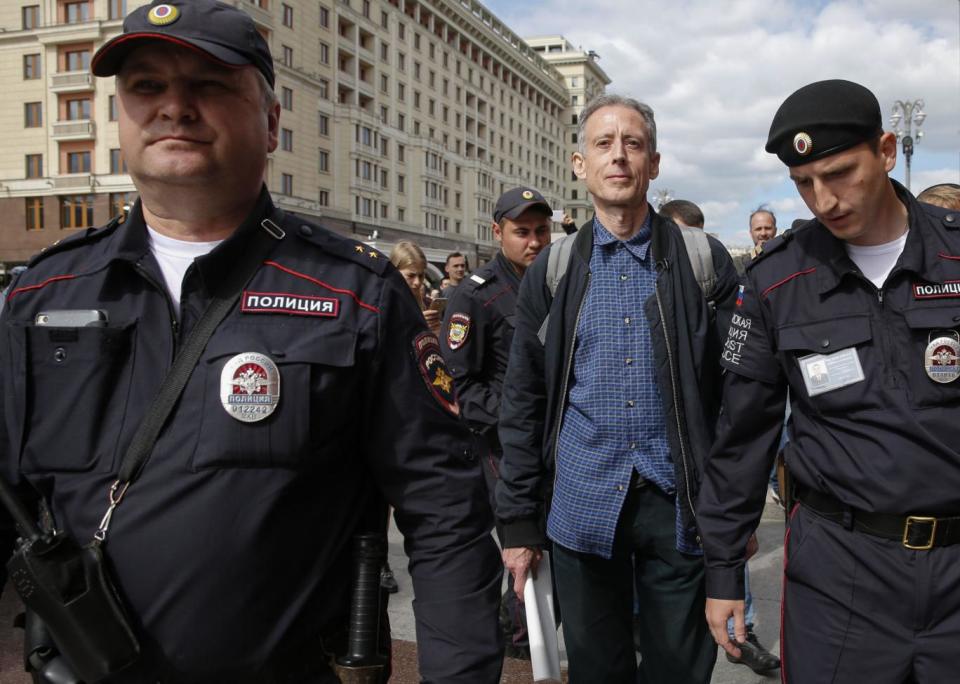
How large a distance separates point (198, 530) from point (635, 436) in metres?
1.62

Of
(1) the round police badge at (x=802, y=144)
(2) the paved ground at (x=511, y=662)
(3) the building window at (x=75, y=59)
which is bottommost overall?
(2) the paved ground at (x=511, y=662)

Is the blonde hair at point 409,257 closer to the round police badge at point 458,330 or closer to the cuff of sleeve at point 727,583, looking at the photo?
the round police badge at point 458,330

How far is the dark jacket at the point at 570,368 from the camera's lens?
2.68 m

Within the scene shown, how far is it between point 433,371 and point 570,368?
45.9 inches

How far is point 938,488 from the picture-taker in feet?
6.59

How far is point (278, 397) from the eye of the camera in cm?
157

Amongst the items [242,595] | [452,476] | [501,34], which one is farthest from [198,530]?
[501,34]

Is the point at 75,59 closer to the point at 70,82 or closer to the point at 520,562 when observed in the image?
the point at 70,82

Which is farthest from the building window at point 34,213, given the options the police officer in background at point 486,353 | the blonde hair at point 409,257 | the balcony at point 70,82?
the police officer in background at point 486,353

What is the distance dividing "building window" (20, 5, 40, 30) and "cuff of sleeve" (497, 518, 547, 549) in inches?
1865

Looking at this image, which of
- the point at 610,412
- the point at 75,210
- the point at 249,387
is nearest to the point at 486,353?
the point at 610,412

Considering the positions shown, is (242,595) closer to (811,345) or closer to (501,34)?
Result: (811,345)

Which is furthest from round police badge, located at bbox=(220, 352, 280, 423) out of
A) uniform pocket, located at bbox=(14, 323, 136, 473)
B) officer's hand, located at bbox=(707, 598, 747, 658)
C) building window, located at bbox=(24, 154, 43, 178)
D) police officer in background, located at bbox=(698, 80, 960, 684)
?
building window, located at bbox=(24, 154, 43, 178)

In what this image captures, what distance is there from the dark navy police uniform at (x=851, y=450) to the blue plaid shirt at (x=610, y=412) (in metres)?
0.32
